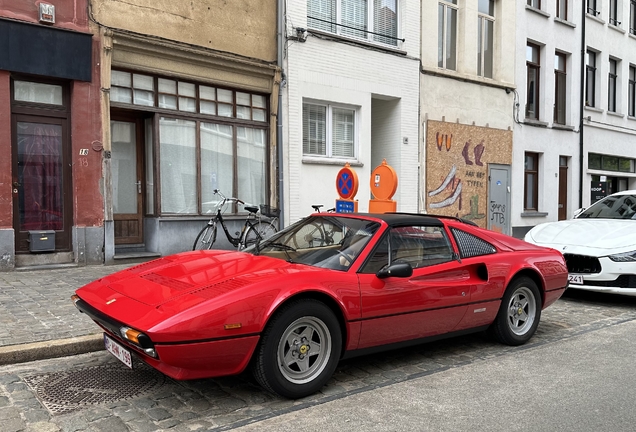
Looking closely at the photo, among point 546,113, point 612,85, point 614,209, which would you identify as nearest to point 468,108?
point 546,113

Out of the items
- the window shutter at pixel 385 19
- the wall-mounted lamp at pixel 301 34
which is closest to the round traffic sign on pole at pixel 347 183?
the wall-mounted lamp at pixel 301 34

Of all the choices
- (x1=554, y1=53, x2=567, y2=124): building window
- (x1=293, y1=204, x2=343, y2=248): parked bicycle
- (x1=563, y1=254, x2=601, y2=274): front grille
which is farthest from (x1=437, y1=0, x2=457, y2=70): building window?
(x1=293, y1=204, x2=343, y2=248): parked bicycle

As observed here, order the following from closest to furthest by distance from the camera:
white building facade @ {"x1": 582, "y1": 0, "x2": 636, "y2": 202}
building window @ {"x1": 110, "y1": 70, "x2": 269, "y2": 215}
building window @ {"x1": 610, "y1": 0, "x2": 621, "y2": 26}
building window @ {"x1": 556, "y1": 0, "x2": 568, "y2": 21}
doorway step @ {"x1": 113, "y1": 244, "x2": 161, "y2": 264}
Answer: doorway step @ {"x1": 113, "y1": 244, "x2": 161, "y2": 264}
building window @ {"x1": 110, "y1": 70, "x2": 269, "y2": 215}
building window @ {"x1": 556, "y1": 0, "x2": 568, "y2": 21}
white building facade @ {"x1": 582, "y1": 0, "x2": 636, "y2": 202}
building window @ {"x1": 610, "y1": 0, "x2": 621, "y2": 26}

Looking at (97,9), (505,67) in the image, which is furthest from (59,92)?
(505,67)

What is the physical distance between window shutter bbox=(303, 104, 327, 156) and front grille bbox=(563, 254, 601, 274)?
21.1 feet

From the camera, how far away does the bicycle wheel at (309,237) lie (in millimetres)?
4852

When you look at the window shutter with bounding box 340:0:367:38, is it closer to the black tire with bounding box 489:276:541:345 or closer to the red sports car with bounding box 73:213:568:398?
the red sports car with bounding box 73:213:568:398

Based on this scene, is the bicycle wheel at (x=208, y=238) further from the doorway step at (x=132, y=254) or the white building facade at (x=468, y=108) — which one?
the white building facade at (x=468, y=108)

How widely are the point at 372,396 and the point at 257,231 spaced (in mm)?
6455

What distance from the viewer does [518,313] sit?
5.58m

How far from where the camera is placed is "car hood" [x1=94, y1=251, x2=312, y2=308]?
12.5ft

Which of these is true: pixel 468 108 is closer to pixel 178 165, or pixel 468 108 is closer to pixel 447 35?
pixel 447 35

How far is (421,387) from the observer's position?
4.29m

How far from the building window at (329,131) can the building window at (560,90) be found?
9.51 m
